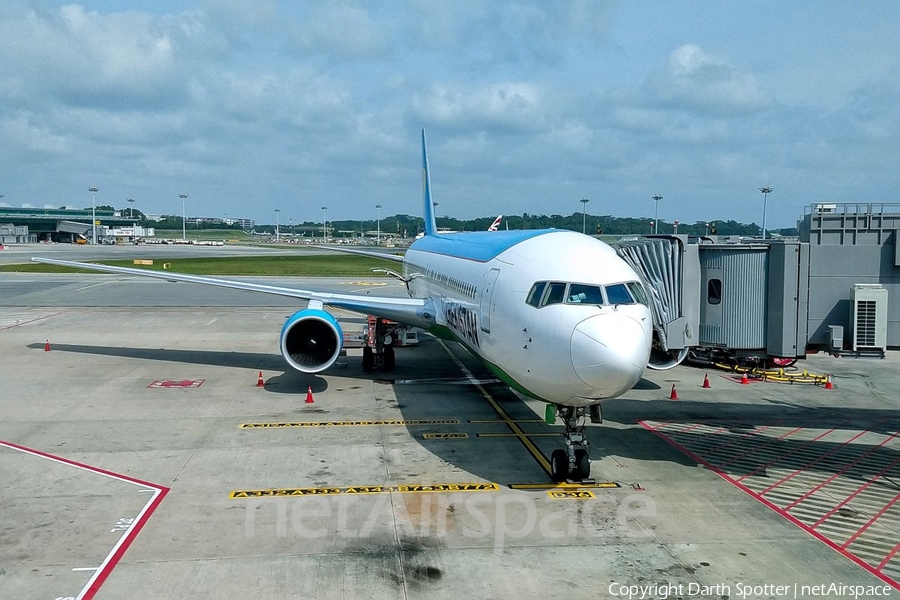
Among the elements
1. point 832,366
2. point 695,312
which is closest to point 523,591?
point 695,312

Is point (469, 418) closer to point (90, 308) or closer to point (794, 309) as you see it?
point (794, 309)

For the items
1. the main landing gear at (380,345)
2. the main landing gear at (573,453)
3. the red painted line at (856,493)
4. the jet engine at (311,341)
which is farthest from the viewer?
the main landing gear at (380,345)

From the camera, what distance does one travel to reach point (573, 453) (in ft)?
43.0

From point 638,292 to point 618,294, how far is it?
62 cm

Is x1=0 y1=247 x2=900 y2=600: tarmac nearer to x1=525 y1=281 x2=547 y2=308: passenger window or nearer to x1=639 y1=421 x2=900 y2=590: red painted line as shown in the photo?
x1=639 y1=421 x2=900 y2=590: red painted line

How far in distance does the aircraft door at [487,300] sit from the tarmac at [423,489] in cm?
261

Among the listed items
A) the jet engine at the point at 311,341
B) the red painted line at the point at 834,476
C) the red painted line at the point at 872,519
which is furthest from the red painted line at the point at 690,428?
the jet engine at the point at 311,341

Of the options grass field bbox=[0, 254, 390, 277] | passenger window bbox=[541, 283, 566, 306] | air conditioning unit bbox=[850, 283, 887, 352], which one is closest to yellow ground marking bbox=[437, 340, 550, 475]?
passenger window bbox=[541, 283, 566, 306]

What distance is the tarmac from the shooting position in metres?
9.50

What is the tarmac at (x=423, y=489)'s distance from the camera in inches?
374

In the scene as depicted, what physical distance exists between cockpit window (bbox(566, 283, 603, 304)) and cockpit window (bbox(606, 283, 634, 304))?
0.17 metres

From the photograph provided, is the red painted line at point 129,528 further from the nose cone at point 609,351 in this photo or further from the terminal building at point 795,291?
the terminal building at point 795,291

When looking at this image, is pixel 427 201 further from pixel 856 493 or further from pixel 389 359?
pixel 856 493

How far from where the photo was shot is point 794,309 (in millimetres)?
14812
